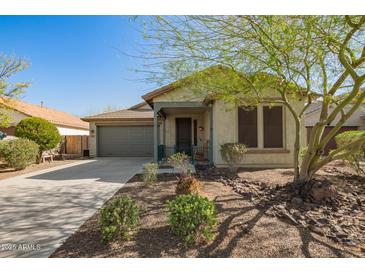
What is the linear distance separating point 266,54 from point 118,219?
4.66m

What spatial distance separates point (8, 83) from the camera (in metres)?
9.96

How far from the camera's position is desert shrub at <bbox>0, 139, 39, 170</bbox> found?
9641 mm

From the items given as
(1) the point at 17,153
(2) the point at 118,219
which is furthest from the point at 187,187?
(1) the point at 17,153

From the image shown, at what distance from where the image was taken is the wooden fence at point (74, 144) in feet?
53.5

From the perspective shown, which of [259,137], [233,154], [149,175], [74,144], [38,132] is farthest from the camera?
[74,144]

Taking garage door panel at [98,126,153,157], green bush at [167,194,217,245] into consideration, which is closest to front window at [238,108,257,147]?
green bush at [167,194,217,245]

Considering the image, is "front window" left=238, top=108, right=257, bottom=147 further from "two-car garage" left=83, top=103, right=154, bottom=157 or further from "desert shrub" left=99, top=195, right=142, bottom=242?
"two-car garage" left=83, top=103, right=154, bottom=157

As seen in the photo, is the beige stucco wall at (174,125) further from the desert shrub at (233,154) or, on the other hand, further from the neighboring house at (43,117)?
the neighboring house at (43,117)

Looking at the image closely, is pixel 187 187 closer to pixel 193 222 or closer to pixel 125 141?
pixel 193 222

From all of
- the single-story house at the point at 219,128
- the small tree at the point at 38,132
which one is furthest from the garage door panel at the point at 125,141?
the small tree at the point at 38,132

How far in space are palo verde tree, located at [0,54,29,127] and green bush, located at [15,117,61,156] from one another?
2.30m

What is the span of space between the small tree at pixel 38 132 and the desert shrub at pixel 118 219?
1188cm
